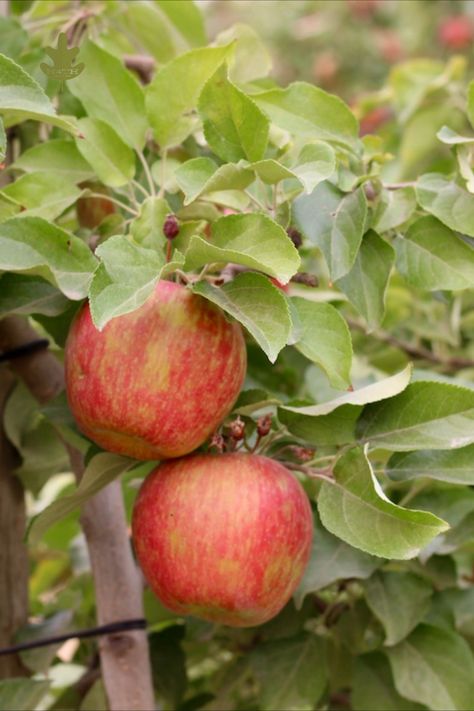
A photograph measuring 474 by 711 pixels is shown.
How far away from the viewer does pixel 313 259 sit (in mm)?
1350

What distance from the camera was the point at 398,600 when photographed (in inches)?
34.3

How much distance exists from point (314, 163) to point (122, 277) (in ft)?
0.52

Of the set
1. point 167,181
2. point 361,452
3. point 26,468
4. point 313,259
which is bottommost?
point 313,259

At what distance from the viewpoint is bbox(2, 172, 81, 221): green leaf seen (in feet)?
2.57

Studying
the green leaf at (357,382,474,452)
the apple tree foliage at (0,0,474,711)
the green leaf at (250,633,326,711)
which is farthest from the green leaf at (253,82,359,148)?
the green leaf at (250,633,326,711)

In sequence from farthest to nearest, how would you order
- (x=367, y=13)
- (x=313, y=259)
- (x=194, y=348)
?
(x=367, y=13) < (x=313, y=259) < (x=194, y=348)

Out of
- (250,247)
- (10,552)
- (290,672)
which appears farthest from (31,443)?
(250,247)

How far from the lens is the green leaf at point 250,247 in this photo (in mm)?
633

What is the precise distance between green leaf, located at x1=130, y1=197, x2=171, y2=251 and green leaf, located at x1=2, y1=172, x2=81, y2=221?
0.25ft

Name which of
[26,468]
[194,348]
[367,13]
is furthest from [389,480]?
[367,13]

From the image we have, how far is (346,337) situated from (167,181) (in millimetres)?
202

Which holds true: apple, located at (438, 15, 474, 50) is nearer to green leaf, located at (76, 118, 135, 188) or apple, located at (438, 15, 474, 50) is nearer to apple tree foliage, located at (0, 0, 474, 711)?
apple tree foliage, located at (0, 0, 474, 711)

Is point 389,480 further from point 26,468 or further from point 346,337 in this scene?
point 26,468

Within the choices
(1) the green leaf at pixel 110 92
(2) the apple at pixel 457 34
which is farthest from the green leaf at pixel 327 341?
(2) the apple at pixel 457 34
